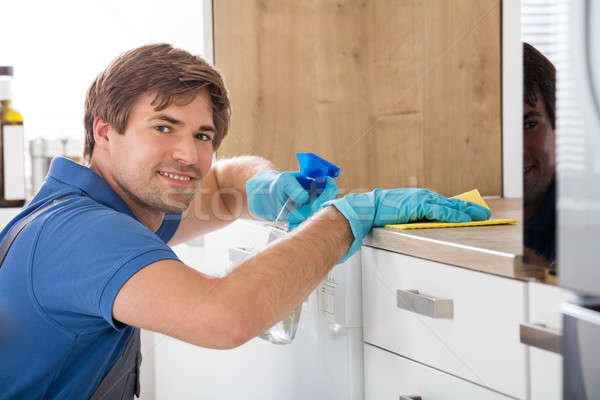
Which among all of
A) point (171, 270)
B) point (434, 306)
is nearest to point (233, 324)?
point (171, 270)

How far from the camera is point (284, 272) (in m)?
0.76

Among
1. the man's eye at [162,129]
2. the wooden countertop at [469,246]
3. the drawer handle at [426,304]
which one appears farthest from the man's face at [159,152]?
the drawer handle at [426,304]

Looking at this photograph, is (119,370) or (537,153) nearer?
(537,153)

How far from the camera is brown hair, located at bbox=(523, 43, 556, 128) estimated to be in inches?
20.4

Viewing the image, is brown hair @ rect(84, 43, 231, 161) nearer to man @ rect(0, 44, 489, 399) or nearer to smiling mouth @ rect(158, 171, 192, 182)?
man @ rect(0, 44, 489, 399)

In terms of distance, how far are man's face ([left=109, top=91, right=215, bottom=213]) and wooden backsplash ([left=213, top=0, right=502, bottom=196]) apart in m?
0.53

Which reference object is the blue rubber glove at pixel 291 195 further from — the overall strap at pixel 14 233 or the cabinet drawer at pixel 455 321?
the overall strap at pixel 14 233

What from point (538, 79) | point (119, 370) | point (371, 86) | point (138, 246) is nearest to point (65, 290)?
point (138, 246)

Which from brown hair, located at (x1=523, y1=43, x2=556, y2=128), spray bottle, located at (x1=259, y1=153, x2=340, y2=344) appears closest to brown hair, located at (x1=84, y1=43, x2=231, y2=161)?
spray bottle, located at (x1=259, y1=153, x2=340, y2=344)

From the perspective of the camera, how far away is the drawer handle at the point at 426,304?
69cm

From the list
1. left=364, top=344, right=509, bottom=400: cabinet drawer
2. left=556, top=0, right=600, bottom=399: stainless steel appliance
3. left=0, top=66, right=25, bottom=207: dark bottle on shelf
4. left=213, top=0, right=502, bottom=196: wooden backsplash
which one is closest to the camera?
left=556, top=0, right=600, bottom=399: stainless steel appliance

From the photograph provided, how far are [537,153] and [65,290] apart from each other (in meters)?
0.58

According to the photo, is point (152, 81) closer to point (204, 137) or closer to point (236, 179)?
point (204, 137)

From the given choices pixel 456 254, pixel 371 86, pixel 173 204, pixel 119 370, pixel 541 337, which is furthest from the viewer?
pixel 371 86
